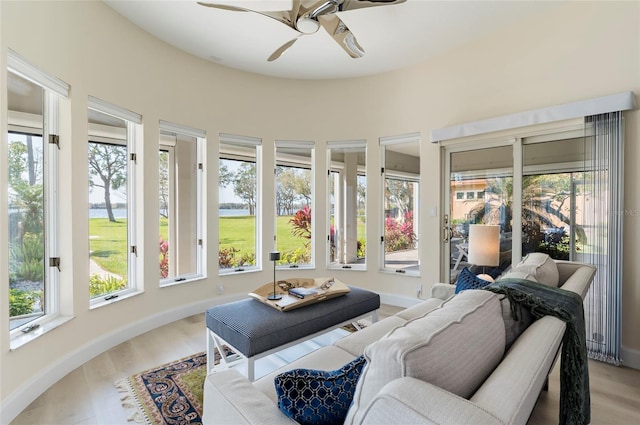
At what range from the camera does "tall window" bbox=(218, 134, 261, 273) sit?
4.20m

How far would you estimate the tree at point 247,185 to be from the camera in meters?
4.32

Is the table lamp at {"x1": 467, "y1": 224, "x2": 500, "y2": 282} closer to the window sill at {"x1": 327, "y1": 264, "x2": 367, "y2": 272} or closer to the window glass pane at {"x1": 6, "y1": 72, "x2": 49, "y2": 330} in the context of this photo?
the window sill at {"x1": 327, "y1": 264, "x2": 367, "y2": 272}

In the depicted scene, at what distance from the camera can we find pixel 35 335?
2229 mm

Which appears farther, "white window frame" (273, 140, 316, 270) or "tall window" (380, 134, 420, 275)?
"white window frame" (273, 140, 316, 270)

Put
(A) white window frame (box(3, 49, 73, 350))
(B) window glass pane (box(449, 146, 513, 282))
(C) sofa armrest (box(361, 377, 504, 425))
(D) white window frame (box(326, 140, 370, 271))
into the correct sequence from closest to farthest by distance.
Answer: (C) sofa armrest (box(361, 377, 504, 425)) → (A) white window frame (box(3, 49, 73, 350)) → (B) window glass pane (box(449, 146, 513, 282)) → (D) white window frame (box(326, 140, 370, 271))

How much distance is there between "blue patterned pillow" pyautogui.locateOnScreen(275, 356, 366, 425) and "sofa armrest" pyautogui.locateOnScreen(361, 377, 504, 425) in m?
0.25

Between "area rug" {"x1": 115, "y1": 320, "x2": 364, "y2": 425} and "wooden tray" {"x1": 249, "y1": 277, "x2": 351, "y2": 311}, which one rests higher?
"wooden tray" {"x1": 249, "y1": 277, "x2": 351, "y2": 311}

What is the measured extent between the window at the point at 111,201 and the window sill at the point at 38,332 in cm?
37

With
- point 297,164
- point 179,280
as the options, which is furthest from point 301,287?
point 297,164

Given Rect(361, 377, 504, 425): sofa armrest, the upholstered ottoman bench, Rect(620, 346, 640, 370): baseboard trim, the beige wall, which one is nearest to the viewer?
Rect(361, 377, 504, 425): sofa armrest

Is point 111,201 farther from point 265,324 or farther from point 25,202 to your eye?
point 265,324

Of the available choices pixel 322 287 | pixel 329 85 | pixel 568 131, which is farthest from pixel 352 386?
pixel 329 85

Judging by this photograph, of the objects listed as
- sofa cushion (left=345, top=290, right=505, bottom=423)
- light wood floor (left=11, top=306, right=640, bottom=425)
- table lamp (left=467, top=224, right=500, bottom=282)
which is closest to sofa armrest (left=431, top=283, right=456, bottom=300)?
table lamp (left=467, top=224, right=500, bottom=282)

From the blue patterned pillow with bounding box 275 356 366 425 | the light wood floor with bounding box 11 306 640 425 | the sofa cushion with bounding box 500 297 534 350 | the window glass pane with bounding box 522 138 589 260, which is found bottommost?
the light wood floor with bounding box 11 306 640 425
